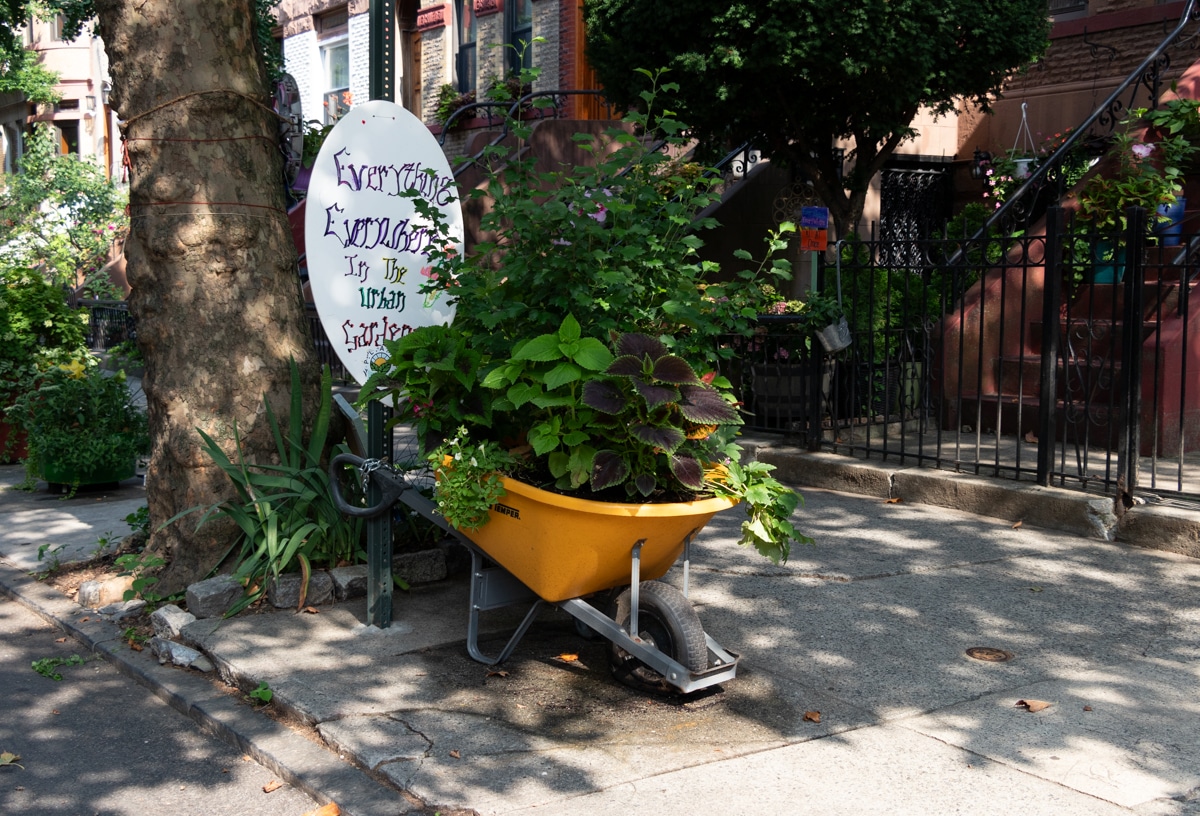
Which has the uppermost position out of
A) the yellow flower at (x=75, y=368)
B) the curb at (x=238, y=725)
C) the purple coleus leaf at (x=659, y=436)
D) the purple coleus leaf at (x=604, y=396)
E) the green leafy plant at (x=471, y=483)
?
the purple coleus leaf at (x=604, y=396)

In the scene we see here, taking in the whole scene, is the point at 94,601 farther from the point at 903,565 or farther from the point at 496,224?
the point at 903,565

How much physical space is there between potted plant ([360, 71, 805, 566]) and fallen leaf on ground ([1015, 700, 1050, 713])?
1.01 m

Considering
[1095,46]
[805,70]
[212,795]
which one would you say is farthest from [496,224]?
[1095,46]

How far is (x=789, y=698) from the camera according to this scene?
14.4ft

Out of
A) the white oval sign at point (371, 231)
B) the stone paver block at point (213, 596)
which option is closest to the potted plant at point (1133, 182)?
the white oval sign at point (371, 231)

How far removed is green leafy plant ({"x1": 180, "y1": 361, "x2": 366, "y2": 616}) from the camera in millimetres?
5406

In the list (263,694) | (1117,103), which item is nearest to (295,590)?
(263,694)

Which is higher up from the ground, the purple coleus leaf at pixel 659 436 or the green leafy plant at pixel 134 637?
the purple coleus leaf at pixel 659 436

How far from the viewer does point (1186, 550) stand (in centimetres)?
631

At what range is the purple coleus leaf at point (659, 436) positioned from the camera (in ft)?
12.9

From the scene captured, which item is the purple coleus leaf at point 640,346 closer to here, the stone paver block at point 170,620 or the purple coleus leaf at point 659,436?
the purple coleus leaf at point 659,436

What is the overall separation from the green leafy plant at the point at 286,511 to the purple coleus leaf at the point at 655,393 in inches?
81.4

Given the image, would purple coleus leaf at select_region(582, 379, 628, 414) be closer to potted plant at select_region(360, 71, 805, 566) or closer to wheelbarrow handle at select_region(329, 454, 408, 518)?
potted plant at select_region(360, 71, 805, 566)

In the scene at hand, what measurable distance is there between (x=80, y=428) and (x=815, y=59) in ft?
20.3
